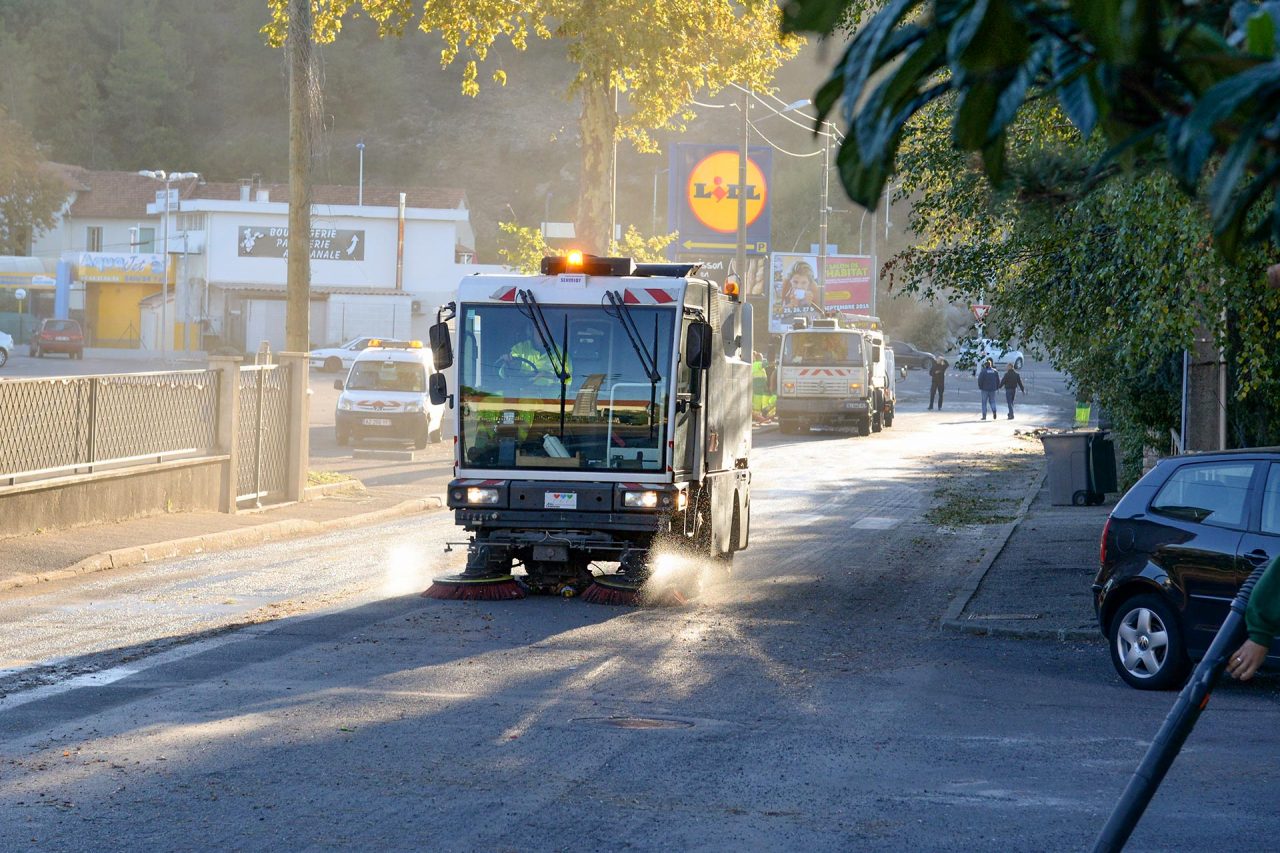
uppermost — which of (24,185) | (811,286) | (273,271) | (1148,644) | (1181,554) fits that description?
(24,185)

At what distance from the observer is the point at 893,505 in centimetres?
2320

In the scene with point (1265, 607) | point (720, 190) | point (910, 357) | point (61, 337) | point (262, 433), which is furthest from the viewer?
point (910, 357)

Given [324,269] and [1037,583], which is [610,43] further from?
[324,269]

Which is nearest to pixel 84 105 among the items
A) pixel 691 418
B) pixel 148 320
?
pixel 148 320

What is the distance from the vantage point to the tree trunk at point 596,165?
25.4 meters

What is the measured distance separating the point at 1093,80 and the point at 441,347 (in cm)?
1095

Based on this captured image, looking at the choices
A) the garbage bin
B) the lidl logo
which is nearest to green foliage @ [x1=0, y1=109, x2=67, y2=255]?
the lidl logo

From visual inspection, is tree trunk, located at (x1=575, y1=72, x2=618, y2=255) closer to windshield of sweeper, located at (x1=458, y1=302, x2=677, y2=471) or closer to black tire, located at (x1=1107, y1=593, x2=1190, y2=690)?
windshield of sweeper, located at (x1=458, y1=302, x2=677, y2=471)

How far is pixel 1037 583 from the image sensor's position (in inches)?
572

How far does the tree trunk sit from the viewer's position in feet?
83.5

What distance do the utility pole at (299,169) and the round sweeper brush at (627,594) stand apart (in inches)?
389

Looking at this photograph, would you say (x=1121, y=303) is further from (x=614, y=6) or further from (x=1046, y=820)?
(x=614, y=6)

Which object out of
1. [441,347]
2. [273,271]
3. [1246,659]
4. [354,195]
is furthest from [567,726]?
[354,195]

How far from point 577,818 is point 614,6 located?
2008 centimetres
